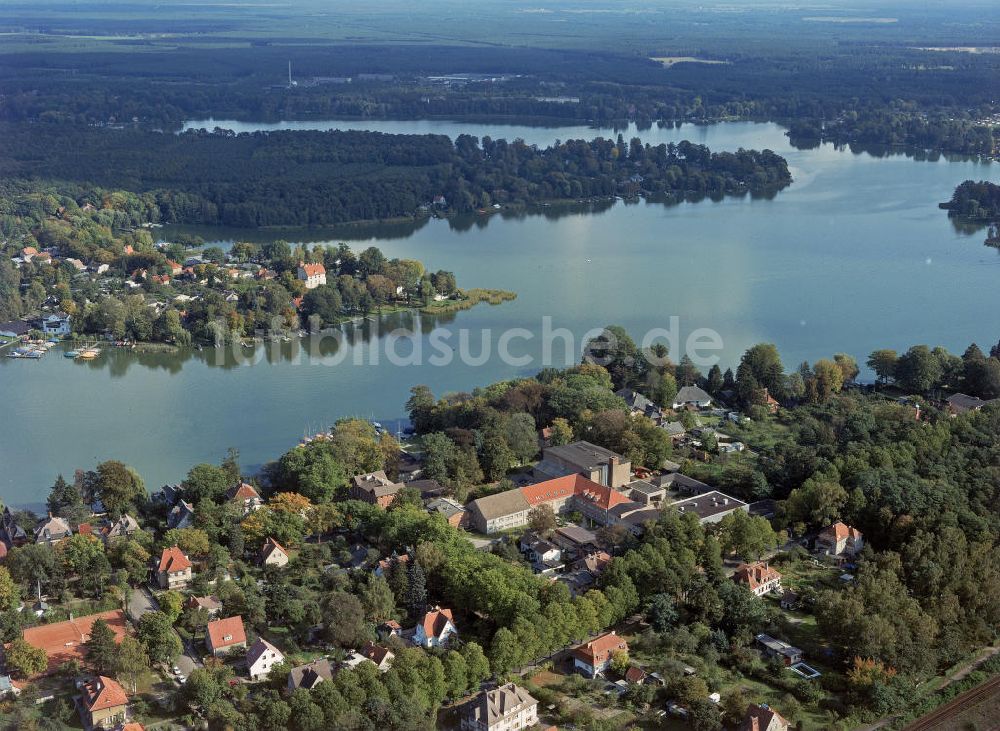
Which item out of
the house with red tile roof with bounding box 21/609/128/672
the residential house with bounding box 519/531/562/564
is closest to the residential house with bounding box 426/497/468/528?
the residential house with bounding box 519/531/562/564

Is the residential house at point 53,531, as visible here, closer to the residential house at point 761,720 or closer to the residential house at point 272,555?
the residential house at point 272,555

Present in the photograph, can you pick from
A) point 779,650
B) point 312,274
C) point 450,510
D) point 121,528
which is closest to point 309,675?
point 450,510

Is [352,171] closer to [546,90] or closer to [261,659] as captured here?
[546,90]

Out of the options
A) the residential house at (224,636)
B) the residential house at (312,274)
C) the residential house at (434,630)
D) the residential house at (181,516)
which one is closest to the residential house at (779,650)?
the residential house at (434,630)

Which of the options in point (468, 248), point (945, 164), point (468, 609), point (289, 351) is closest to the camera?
point (468, 609)

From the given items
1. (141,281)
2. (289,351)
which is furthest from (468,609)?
(141,281)

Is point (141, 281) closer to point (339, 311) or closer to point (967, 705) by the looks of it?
point (339, 311)

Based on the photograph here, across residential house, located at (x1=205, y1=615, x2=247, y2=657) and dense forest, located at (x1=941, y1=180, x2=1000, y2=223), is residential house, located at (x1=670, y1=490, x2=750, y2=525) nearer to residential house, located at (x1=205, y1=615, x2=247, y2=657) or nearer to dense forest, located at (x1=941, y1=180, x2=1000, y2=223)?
residential house, located at (x1=205, y1=615, x2=247, y2=657)
